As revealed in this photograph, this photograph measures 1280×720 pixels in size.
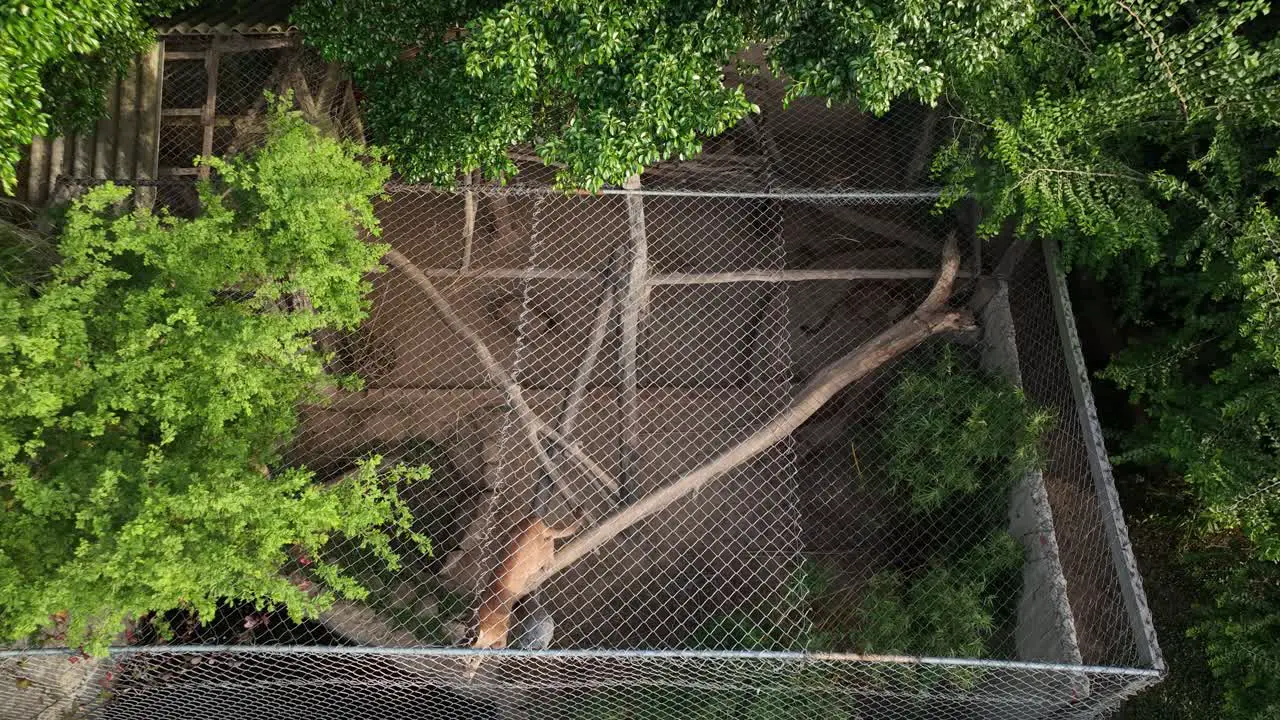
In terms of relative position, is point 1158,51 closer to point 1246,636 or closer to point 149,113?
point 1246,636

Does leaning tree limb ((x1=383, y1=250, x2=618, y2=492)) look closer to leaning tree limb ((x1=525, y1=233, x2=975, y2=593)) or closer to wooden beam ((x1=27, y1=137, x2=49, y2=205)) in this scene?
leaning tree limb ((x1=525, y1=233, x2=975, y2=593))

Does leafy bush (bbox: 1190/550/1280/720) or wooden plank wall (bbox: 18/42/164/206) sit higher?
wooden plank wall (bbox: 18/42/164/206)

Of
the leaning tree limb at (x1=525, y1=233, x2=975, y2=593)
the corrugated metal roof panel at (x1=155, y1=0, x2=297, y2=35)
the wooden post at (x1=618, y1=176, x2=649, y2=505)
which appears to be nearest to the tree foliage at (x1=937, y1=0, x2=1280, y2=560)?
the leaning tree limb at (x1=525, y1=233, x2=975, y2=593)

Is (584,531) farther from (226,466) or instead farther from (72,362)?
(72,362)

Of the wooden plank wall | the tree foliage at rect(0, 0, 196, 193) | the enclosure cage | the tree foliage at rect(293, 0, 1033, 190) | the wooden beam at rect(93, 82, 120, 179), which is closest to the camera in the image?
the tree foliage at rect(0, 0, 196, 193)

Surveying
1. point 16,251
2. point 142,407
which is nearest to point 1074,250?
point 142,407

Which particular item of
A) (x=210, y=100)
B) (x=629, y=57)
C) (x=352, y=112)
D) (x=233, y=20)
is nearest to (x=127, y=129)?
(x=210, y=100)

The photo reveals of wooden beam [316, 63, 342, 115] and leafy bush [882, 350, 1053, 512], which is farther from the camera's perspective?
wooden beam [316, 63, 342, 115]

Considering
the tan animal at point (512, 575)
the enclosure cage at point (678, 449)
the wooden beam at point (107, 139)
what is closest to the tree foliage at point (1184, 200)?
the enclosure cage at point (678, 449)
